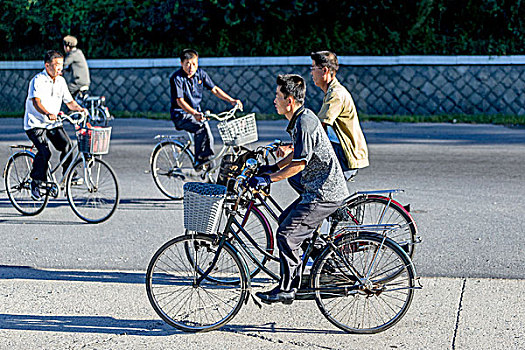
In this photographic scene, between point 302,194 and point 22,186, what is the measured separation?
4760mm

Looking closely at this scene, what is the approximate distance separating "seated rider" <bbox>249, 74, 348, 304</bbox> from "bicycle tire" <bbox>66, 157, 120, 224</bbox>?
12.3 feet

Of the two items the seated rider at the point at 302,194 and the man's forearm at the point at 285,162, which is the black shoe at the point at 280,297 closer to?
the seated rider at the point at 302,194

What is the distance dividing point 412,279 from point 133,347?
1996 mm

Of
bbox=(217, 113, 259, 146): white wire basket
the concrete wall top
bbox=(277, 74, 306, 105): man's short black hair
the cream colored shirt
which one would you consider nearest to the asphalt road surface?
bbox=(217, 113, 259, 146): white wire basket

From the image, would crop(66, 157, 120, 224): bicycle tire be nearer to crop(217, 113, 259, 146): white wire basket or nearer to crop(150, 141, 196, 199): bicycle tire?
crop(150, 141, 196, 199): bicycle tire

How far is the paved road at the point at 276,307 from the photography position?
525 centimetres

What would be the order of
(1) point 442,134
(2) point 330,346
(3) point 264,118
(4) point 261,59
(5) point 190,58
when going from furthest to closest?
1. (4) point 261,59
2. (3) point 264,118
3. (1) point 442,134
4. (5) point 190,58
5. (2) point 330,346

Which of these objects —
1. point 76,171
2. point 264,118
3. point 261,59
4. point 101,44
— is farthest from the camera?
point 101,44

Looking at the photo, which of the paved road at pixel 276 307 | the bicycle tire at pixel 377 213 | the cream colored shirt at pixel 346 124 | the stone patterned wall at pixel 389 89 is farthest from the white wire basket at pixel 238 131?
the stone patterned wall at pixel 389 89

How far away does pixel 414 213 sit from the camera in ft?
29.2

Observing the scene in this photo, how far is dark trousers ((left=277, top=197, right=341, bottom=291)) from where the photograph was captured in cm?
529

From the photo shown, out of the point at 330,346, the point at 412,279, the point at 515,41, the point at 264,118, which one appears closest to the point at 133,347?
the point at 330,346

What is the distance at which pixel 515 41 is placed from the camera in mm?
19094

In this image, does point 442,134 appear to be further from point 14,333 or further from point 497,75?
point 14,333
